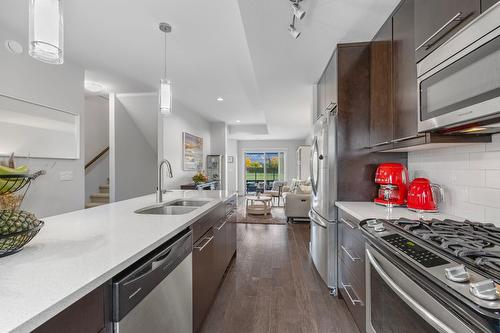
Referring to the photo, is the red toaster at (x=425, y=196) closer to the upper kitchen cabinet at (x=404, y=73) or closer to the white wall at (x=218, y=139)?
the upper kitchen cabinet at (x=404, y=73)

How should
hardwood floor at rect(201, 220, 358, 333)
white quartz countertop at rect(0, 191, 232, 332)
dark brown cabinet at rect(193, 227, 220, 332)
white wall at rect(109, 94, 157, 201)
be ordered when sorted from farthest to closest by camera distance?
white wall at rect(109, 94, 157, 201) → hardwood floor at rect(201, 220, 358, 333) → dark brown cabinet at rect(193, 227, 220, 332) → white quartz countertop at rect(0, 191, 232, 332)

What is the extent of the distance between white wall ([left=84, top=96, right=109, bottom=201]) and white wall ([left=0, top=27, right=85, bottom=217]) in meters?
2.07

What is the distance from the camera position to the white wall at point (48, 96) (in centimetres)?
257

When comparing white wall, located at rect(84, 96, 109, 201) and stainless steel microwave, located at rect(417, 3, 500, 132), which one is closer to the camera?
stainless steel microwave, located at rect(417, 3, 500, 132)

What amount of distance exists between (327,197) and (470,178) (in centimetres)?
100

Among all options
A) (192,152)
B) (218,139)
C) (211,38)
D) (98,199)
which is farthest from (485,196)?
(218,139)

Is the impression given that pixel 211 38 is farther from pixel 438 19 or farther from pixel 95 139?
pixel 95 139

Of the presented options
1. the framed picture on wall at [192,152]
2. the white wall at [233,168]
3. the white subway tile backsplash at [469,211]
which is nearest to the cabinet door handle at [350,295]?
the white subway tile backsplash at [469,211]

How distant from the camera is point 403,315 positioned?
37.5 inches

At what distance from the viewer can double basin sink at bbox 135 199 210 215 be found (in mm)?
1951

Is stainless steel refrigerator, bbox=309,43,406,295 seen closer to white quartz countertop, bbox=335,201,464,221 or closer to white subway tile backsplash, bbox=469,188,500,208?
white quartz countertop, bbox=335,201,464,221

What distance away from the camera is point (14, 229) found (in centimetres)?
79

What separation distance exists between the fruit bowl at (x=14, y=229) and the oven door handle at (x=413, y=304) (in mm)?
1399

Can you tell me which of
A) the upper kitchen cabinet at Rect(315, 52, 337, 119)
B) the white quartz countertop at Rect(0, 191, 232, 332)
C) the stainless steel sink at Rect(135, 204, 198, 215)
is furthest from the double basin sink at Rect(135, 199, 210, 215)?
the upper kitchen cabinet at Rect(315, 52, 337, 119)
